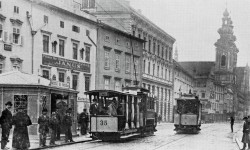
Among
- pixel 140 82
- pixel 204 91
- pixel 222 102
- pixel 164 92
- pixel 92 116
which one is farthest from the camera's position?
pixel 222 102

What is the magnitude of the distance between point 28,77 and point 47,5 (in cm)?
1247

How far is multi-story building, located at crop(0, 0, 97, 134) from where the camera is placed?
24.1 m

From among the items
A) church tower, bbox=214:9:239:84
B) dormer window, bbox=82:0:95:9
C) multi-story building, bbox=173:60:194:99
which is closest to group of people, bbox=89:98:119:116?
dormer window, bbox=82:0:95:9

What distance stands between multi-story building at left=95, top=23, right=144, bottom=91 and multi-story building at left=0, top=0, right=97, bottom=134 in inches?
44.4

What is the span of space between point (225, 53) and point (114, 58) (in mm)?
87333

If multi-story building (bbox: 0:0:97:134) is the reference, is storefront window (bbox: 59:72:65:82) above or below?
below

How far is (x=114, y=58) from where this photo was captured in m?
44.8

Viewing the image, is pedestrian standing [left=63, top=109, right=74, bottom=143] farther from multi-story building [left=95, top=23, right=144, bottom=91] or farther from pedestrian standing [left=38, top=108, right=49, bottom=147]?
multi-story building [left=95, top=23, right=144, bottom=91]

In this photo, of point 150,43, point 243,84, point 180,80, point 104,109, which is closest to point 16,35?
point 104,109

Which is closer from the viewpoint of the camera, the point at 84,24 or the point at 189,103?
the point at 189,103

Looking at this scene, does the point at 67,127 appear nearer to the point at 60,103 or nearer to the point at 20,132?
the point at 60,103

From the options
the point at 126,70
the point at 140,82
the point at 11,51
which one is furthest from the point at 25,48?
the point at 140,82

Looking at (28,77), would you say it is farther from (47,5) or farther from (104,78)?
(104,78)

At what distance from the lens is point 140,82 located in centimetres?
5250
